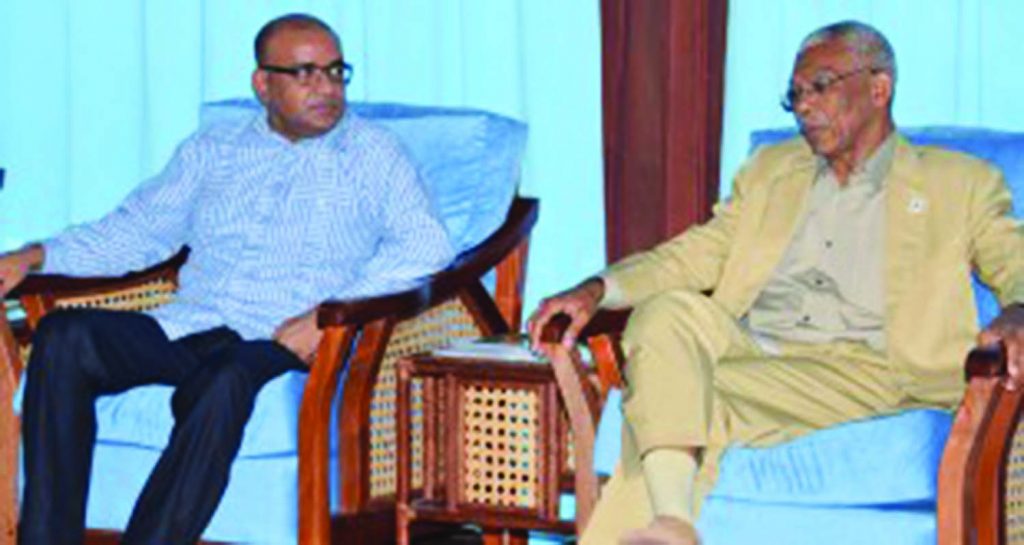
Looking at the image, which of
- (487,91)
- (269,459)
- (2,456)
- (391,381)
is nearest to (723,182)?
(487,91)

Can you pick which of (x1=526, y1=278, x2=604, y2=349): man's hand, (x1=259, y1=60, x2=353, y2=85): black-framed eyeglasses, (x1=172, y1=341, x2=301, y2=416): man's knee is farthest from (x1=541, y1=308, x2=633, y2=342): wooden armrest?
(x1=259, y1=60, x2=353, y2=85): black-framed eyeglasses

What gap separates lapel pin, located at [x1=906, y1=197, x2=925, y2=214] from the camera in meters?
4.24

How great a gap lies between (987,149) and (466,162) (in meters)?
1.07

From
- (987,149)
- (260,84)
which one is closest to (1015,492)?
(987,149)

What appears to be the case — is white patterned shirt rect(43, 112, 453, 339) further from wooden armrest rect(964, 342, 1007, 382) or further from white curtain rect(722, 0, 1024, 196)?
wooden armrest rect(964, 342, 1007, 382)

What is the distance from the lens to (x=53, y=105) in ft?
20.0

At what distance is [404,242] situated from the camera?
15.3ft

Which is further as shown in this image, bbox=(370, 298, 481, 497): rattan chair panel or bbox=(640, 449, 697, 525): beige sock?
bbox=(370, 298, 481, 497): rattan chair panel

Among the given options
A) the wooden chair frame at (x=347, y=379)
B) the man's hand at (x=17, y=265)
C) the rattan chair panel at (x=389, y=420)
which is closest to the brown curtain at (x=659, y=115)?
the wooden chair frame at (x=347, y=379)

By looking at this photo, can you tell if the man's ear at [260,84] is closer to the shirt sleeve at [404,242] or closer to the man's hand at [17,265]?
the shirt sleeve at [404,242]

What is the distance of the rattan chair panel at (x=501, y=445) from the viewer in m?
4.45

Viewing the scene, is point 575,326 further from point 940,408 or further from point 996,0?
point 996,0

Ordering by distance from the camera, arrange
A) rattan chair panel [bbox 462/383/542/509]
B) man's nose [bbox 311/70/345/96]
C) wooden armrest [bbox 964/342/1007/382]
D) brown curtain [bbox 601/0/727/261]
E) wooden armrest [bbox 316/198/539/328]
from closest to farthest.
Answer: wooden armrest [bbox 964/342/1007/382] < wooden armrest [bbox 316/198/539/328] < rattan chair panel [bbox 462/383/542/509] < man's nose [bbox 311/70/345/96] < brown curtain [bbox 601/0/727/261]

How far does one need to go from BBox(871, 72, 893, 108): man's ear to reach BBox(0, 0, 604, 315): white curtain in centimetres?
112
